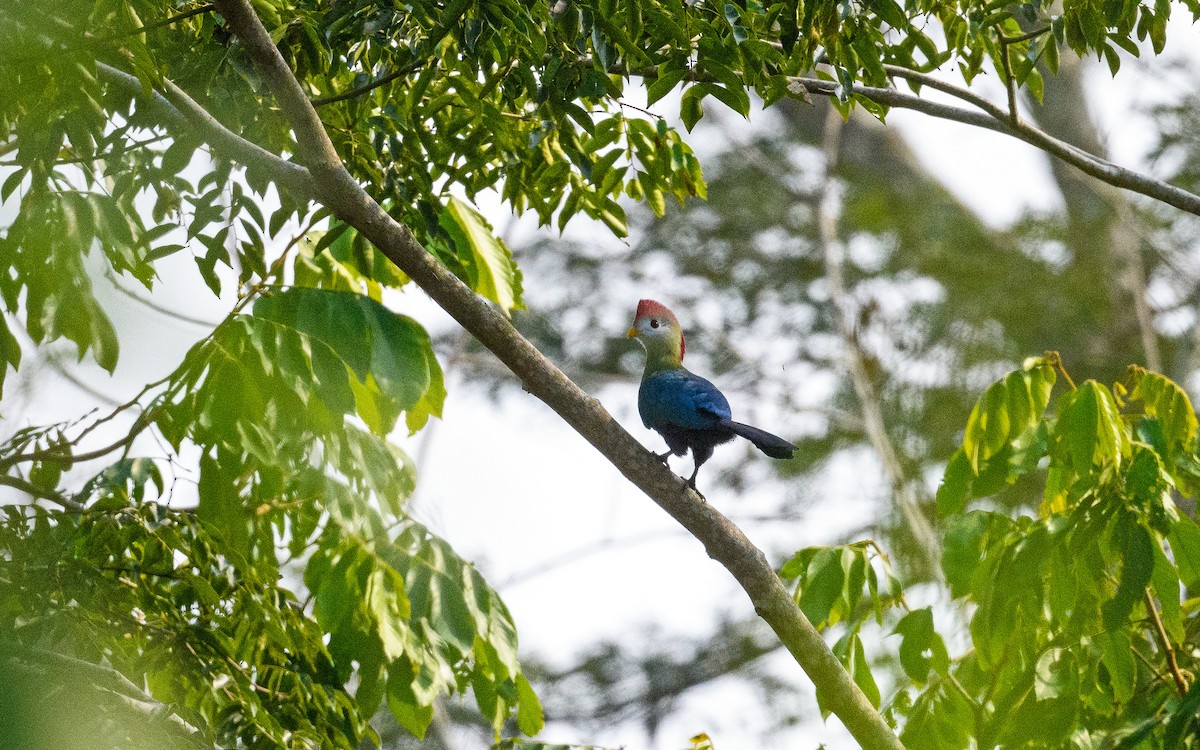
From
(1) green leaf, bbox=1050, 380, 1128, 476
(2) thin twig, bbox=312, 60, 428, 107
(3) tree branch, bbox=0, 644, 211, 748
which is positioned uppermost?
(2) thin twig, bbox=312, 60, 428, 107

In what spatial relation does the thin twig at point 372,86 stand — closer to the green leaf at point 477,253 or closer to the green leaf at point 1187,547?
the green leaf at point 477,253

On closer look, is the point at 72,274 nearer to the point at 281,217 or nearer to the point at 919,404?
the point at 281,217

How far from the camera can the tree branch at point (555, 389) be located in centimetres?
262

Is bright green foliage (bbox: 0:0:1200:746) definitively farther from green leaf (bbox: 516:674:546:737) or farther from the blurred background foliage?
the blurred background foliage

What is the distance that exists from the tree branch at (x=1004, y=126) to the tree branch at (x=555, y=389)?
104cm

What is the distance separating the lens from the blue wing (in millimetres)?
3828

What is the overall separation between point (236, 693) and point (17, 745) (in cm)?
102

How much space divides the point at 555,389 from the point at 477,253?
1236 millimetres

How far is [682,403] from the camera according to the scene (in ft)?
12.7

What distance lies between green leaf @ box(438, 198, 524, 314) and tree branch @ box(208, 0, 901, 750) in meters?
1.09

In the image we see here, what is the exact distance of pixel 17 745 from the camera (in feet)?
6.41

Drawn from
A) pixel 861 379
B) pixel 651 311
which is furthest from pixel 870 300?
pixel 651 311

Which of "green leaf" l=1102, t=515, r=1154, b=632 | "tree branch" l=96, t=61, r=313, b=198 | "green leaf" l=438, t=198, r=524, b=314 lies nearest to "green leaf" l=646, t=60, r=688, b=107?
"tree branch" l=96, t=61, r=313, b=198

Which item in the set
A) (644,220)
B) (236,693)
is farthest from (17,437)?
(644,220)
